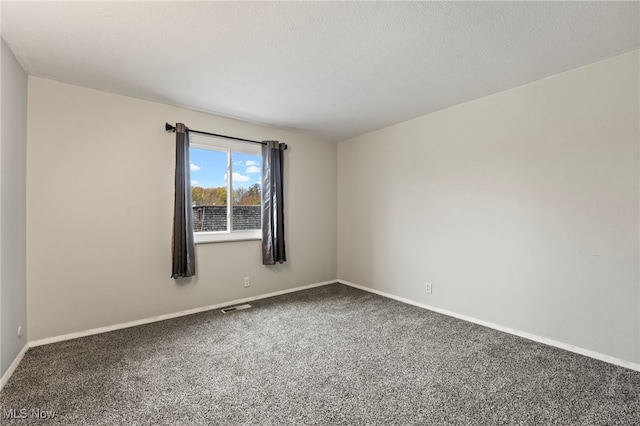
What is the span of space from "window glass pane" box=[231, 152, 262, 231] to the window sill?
77 mm

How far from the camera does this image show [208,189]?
140 inches

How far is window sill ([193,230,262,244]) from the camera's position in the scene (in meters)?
3.48

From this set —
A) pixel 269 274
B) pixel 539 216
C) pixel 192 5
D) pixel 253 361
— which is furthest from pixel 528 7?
pixel 269 274

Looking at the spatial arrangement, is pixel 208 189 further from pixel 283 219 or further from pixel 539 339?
pixel 539 339

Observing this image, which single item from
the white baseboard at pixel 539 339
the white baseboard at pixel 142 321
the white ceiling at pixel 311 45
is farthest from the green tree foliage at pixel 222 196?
the white baseboard at pixel 539 339

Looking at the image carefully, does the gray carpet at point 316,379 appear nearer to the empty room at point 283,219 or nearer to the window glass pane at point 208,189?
the empty room at point 283,219

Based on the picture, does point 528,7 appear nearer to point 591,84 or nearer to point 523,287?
point 591,84

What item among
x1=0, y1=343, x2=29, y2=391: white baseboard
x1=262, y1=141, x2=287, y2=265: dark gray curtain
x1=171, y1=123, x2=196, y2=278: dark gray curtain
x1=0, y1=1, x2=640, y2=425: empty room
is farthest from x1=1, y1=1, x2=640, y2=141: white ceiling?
x1=0, y1=343, x2=29, y2=391: white baseboard

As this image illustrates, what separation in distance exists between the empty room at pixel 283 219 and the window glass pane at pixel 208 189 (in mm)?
27

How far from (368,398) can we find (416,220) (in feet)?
7.61

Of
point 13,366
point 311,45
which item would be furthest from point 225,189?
point 13,366

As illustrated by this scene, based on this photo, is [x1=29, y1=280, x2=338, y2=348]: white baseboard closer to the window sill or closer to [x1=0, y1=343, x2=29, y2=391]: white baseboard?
[x1=0, y1=343, x2=29, y2=391]: white baseboard

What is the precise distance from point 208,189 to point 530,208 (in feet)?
11.4

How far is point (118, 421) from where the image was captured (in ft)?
5.21
